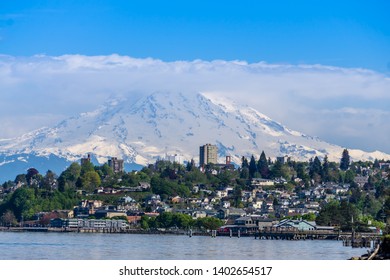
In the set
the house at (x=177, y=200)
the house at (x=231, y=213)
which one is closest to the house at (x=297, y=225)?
the house at (x=231, y=213)

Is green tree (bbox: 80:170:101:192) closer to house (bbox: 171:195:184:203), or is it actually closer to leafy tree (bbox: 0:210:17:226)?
house (bbox: 171:195:184:203)

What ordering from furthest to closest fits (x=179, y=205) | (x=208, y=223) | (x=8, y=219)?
(x=179, y=205) → (x=8, y=219) → (x=208, y=223)

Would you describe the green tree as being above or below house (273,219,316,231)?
above

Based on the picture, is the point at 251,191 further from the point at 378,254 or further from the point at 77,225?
the point at 378,254

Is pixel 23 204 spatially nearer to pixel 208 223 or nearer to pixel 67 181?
pixel 67 181

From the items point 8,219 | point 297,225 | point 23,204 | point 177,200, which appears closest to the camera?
point 297,225

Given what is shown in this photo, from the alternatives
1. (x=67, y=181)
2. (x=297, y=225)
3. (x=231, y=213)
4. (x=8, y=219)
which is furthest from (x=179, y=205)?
(x=297, y=225)

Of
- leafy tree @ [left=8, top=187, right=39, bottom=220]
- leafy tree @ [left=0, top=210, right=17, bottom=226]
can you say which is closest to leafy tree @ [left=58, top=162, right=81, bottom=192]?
leafy tree @ [left=8, top=187, right=39, bottom=220]

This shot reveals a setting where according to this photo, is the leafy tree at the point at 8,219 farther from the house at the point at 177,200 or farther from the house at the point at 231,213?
the house at the point at 231,213

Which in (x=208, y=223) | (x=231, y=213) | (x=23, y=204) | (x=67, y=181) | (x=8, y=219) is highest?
(x=67, y=181)

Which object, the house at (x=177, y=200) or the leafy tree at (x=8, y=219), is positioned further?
the house at (x=177, y=200)
